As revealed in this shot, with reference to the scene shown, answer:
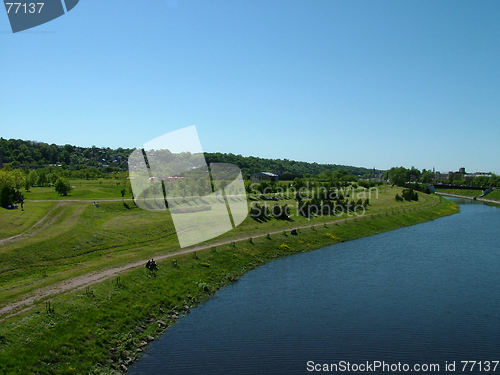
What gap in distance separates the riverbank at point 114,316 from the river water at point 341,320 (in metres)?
1.82

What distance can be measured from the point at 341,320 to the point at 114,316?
60.4 ft

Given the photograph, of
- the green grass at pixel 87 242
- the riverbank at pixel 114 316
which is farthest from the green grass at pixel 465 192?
the riverbank at pixel 114 316

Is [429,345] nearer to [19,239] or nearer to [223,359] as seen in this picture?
[223,359]

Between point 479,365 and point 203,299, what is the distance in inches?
894

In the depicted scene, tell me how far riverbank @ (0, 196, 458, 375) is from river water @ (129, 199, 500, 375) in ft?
5.97

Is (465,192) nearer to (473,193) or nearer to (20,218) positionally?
(473,193)

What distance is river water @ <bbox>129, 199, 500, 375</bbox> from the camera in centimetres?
2345

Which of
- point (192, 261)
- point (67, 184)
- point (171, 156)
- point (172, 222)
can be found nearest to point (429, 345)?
point (192, 261)

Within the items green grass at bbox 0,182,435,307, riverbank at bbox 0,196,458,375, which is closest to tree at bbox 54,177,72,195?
green grass at bbox 0,182,435,307

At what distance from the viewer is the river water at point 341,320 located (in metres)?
23.5

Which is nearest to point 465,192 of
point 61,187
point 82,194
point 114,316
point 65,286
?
point 82,194

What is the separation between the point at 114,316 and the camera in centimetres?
2775

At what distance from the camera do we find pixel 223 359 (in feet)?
76.9

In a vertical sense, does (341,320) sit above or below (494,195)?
below
